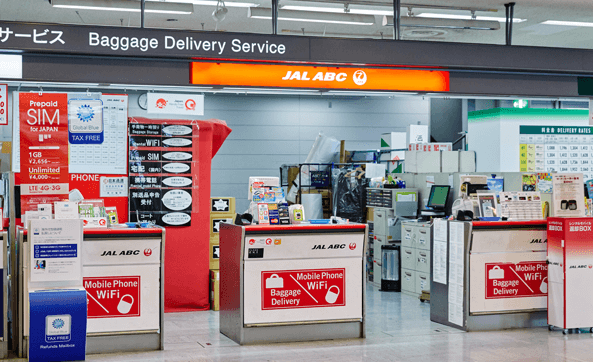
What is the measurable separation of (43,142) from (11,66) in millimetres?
1048

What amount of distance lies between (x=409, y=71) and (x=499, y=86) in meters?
0.78

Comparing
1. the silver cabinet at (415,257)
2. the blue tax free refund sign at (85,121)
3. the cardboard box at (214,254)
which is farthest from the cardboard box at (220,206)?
the silver cabinet at (415,257)

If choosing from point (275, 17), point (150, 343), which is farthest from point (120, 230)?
point (275, 17)

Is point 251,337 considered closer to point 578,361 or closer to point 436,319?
point 436,319

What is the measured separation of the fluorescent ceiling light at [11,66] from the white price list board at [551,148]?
31.9ft

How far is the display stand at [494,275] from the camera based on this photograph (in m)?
6.05

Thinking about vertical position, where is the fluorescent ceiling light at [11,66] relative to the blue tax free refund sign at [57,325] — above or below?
above

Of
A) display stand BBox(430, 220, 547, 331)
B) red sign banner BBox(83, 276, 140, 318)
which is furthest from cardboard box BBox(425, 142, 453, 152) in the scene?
red sign banner BBox(83, 276, 140, 318)

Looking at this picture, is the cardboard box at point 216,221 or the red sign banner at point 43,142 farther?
the cardboard box at point 216,221

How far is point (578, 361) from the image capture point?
16.4 ft

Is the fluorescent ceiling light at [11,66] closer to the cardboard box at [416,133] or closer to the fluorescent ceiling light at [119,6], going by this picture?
the fluorescent ceiling light at [119,6]

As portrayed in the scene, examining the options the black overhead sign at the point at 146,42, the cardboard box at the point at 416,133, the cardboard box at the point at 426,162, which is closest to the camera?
the black overhead sign at the point at 146,42

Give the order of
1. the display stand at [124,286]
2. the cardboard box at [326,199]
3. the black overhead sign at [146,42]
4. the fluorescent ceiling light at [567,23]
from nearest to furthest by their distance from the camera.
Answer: the black overhead sign at [146,42] < the display stand at [124,286] < the fluorescent ceiling light at [567,23] < the cardboard box at [326,199]

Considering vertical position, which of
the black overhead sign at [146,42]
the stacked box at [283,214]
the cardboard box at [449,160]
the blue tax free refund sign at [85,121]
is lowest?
the stacked box at [283,214]
